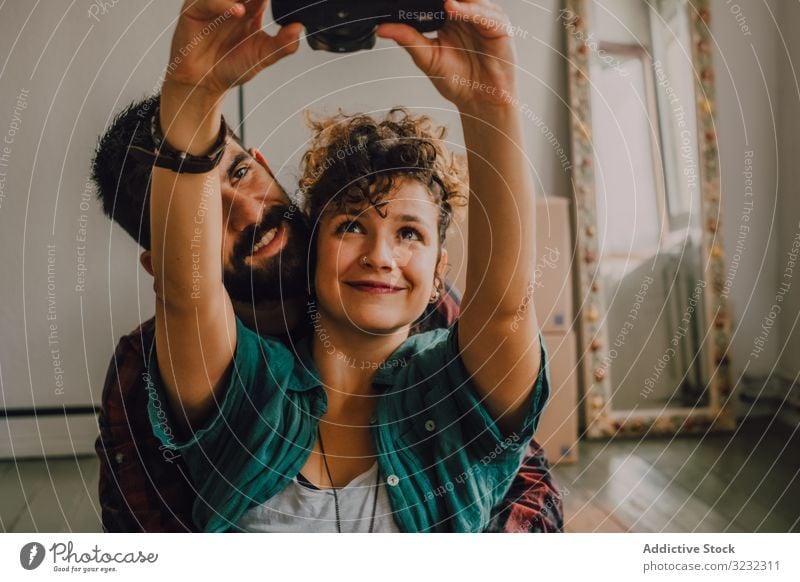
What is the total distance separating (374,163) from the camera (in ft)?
2.92

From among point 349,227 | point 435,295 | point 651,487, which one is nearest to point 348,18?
point 349,227

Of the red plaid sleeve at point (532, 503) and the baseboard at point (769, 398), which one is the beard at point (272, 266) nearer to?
the red plaid sleeve at point (532, 503)

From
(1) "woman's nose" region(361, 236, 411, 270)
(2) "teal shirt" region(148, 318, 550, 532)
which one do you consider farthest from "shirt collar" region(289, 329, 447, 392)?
(1) "woman's nose" region(361, 236, 411, 270)

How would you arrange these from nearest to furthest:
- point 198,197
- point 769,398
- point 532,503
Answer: point 198,197
point 532,503
point 769,398

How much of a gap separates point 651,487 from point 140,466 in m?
0.72

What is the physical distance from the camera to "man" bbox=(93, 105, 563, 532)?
893 mm

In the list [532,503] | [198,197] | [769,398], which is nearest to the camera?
[198,197]

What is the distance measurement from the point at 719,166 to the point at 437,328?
506mm

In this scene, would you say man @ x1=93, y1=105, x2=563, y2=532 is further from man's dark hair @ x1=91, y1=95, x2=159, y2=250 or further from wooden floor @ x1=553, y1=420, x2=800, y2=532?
wooden floor @ x1=553, y1=420, x2=800, y2=532

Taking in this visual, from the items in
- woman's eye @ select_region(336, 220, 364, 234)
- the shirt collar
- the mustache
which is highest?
the mustache

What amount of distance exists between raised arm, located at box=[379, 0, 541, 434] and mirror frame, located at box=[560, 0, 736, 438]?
5.3 inches

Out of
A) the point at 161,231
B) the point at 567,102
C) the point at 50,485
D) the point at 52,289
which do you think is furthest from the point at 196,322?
the point at 567,102

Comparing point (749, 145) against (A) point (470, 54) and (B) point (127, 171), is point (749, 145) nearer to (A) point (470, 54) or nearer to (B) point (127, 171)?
(A) point (470, 54)
